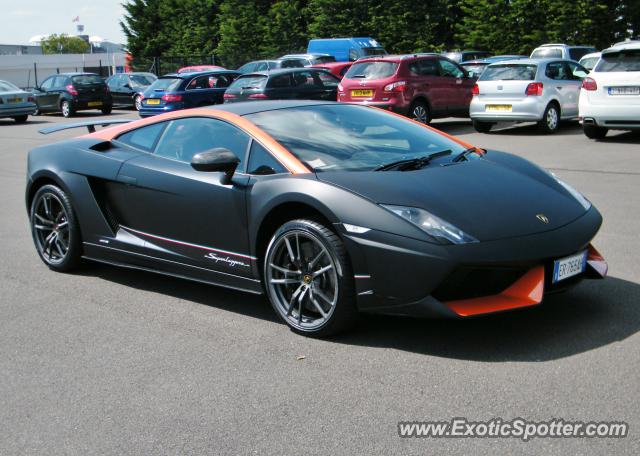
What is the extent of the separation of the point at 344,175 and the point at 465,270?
0.94 meters

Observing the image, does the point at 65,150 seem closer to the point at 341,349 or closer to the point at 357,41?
the point at 341,349

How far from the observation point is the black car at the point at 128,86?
3122 cm

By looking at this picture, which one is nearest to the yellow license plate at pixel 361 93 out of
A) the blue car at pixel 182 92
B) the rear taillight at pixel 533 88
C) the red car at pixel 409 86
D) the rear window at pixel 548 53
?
the red car at pixel 409 86

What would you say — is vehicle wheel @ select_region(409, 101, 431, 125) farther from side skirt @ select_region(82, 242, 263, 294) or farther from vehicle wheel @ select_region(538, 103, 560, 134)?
side skirt @ select_region(82, 242, 263, 294)

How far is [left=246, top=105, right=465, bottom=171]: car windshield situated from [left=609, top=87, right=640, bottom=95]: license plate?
941 cm

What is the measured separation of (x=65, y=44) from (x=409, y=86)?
184790 mm

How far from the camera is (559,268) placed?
4551 mm

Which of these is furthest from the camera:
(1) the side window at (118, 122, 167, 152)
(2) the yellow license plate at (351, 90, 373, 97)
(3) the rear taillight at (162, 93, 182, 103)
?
(3) the rear taillight at (162, 93, 182, 103)

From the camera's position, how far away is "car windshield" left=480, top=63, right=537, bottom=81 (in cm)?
1694

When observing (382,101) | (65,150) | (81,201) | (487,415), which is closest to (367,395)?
(487,415)

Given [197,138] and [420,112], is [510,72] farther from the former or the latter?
[197,138]

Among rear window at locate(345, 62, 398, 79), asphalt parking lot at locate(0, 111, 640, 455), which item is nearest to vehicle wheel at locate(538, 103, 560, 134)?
rear window at locate(345, 62, 398, 79)

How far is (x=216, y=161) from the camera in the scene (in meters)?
5.05

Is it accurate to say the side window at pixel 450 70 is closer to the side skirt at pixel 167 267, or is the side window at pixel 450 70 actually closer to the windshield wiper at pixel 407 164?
the side skirt at pixel 167 267
